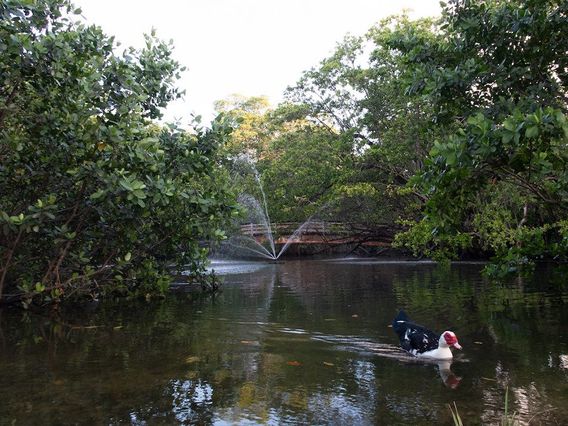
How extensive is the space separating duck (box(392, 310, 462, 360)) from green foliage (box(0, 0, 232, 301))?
14.5 ft

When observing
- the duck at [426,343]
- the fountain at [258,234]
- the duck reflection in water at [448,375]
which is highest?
the fountain at [258,234]

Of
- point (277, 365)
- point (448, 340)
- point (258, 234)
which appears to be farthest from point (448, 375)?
point (258, 234)

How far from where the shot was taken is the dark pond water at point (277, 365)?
4816 millimetres

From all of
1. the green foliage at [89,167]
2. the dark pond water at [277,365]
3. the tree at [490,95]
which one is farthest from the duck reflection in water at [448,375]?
the green foliage at [89,167]

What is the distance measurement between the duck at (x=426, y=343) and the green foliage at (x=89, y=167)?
4409 mm

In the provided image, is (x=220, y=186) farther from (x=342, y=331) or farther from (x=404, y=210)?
(x=404, y=210)

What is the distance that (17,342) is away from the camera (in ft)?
25.5

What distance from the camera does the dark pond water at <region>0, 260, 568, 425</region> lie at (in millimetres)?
4816

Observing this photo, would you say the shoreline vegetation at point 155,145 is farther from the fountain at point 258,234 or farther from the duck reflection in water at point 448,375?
the fountain at point 258,234

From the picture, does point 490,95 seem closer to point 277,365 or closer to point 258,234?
point 277,365

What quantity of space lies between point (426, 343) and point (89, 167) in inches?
232

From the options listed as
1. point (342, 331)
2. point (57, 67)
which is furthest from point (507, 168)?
point (57, 67)

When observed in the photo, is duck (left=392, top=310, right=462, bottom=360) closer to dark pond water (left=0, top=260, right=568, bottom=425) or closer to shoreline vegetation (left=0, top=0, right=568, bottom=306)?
dark pond water (left=0, top=260, right=568, bottom=425)

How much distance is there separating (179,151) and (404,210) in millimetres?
20500
